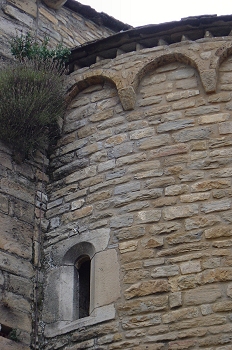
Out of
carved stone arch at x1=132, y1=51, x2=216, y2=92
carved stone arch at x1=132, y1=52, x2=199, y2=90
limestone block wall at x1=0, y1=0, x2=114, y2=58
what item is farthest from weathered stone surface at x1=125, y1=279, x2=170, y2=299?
limestone block wall at x1=0, y1=0, x2=114, y2=58

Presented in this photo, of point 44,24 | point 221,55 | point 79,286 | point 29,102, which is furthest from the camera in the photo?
point 44,24

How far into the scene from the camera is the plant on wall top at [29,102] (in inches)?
300

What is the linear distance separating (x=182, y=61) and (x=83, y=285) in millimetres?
2330

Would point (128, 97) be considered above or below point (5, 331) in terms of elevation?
above

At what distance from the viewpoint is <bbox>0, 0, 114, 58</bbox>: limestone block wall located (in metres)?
8.70

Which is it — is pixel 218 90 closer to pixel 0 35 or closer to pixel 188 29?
pixel 188 29

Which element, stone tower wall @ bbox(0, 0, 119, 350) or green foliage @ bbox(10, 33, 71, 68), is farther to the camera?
green foliage @ bbox(10, 33, 71, 68)

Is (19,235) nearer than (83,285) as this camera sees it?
No

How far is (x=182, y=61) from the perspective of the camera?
7.70 m

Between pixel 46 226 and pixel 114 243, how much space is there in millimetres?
883

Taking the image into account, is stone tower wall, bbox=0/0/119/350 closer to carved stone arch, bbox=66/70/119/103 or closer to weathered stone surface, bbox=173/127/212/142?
carved stone arch, bbox=66/70/119/103

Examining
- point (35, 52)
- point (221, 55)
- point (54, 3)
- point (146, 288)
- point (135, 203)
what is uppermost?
point (54, 3)

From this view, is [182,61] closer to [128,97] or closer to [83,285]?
[128,97]

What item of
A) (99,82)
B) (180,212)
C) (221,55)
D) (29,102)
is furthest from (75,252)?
(221,55)
